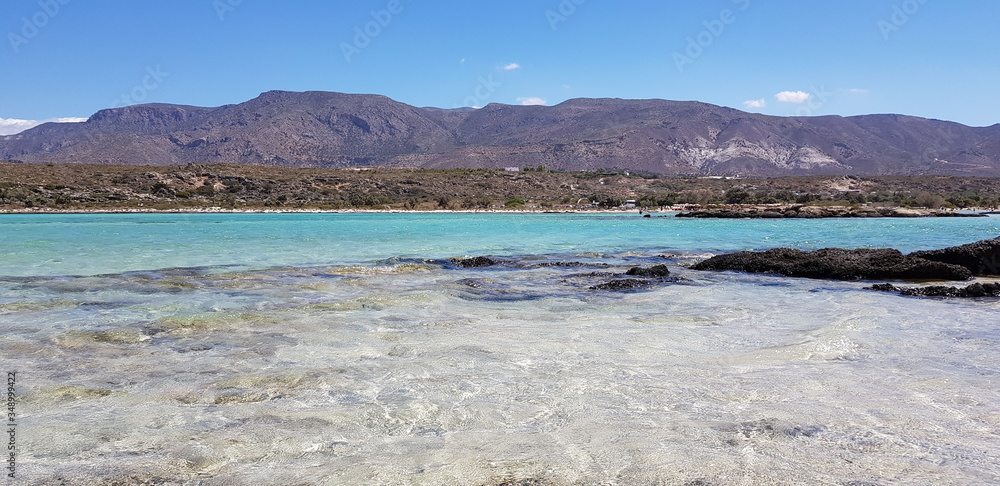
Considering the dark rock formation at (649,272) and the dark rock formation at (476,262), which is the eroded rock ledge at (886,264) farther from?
the dark rock formation at (476,262)

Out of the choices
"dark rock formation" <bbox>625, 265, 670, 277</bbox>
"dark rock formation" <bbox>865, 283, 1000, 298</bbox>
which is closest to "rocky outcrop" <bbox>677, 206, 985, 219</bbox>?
"dark rock formation" <bbox>625, 265, 670, 277</bbox>

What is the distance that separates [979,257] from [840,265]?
2.85 metres

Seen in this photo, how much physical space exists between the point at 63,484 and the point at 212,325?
5.17 m

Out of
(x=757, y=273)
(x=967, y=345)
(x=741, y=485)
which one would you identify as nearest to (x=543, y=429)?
(x=741, y=485)

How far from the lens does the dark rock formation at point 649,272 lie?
14430 mm

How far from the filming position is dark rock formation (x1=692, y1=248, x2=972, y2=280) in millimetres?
13625

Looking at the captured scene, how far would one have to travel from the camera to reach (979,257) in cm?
1414

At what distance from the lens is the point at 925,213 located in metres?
56.9

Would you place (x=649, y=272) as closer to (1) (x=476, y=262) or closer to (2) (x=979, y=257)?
(1) (x=476, y=262)

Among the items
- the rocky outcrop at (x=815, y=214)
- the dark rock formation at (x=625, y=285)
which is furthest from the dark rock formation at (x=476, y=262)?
the rocky outcrop at (x=815, y=214)

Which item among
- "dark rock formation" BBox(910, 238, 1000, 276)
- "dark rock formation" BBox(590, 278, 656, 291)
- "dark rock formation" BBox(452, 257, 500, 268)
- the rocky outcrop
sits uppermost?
"dark rock formation" BBox(910, 238, 1000, 276)

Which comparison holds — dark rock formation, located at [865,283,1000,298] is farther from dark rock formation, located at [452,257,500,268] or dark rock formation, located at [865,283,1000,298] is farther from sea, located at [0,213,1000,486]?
dark rock formation, located at [452,257,500,268]

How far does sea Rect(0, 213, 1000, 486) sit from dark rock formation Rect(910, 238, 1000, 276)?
4.40m

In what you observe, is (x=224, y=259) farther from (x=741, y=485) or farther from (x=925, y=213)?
(x=925, y=213)
